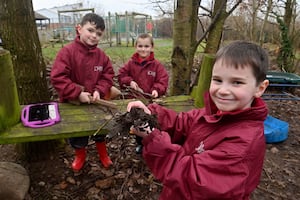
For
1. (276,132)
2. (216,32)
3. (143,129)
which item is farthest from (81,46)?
(276,132)

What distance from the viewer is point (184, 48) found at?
12.8ft

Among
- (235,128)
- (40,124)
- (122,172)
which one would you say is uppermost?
(235,128)

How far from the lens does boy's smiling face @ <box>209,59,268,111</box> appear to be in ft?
4.25

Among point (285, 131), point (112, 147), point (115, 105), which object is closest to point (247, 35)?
point (285, 131)

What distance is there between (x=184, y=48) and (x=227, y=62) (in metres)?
2.65

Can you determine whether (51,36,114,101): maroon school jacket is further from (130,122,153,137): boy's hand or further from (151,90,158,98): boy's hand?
(130,122,153,137): boy's hand

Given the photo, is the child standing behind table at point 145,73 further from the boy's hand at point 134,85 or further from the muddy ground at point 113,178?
the muddy ground at point 113,178

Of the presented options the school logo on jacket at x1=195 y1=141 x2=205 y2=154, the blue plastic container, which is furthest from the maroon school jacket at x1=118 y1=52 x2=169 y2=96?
the school logo on jacket at x1=195 y1=141 x2=205 y2=154

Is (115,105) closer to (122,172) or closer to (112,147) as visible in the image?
(122,172)

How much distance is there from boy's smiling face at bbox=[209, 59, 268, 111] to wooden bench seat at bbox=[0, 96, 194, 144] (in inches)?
38.4

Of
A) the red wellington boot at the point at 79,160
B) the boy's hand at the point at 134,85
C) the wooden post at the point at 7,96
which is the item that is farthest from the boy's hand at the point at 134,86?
the wooden post at the point at 7,96

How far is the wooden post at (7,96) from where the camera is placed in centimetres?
224

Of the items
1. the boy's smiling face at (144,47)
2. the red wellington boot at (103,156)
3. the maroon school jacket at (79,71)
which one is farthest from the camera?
the boy's smiling face at (144,47)

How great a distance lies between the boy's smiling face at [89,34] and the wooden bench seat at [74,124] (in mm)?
699
